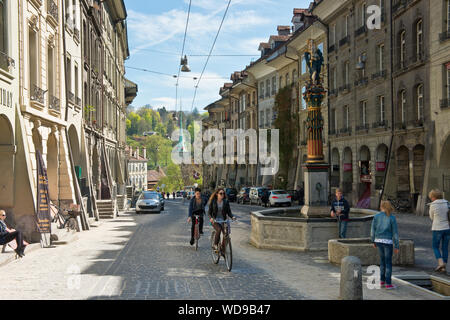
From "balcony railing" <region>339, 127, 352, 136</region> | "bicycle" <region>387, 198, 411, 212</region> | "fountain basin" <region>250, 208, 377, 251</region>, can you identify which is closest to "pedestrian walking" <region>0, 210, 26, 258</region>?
"fountain basin" <region>250, 208, 377, 251</region>

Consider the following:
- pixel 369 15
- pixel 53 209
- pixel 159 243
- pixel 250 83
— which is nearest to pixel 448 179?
pixel 369 15

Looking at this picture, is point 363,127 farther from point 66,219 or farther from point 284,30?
point 284,30

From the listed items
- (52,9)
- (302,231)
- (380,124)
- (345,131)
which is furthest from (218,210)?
(345,131)

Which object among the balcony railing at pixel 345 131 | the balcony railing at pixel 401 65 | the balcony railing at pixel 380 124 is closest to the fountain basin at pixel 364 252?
the balcony railing at pixel 401 65

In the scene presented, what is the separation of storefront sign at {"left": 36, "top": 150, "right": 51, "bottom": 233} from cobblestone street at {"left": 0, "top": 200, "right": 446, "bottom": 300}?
885mm

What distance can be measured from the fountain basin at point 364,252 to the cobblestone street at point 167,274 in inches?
14.7

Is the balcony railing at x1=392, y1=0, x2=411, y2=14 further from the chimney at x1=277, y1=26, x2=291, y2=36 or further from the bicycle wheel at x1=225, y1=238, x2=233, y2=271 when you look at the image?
the chimney at x1=277, y1=26, x2=291, y2=36

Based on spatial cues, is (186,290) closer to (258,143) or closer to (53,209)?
(53,209)

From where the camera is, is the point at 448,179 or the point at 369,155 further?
the point at 369,155

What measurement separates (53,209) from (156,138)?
519 feet

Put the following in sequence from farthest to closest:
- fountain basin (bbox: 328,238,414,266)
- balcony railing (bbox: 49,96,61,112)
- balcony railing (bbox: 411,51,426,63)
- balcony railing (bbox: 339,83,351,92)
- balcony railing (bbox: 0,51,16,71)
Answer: balcony railing (bbox: 339,83,351,92) → balcony railing (bbox: 411,51,426,63) → balcony railing (bbox: 49,96,61,112) → balcony railing (bbox: 0,51,16,71) → fountain basin (bbox: 328,238,414,266)

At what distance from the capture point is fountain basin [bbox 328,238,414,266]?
11.5 metres

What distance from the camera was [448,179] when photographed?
2541 cm
